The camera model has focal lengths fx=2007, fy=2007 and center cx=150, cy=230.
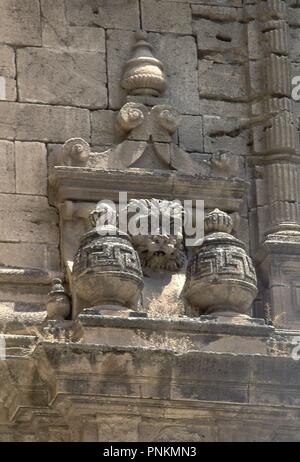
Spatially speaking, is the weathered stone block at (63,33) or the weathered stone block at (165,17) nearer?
the weathered stone block at (63,33)

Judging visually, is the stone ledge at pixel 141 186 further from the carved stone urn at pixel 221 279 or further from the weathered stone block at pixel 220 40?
the weathered stone block at pixel 220 40

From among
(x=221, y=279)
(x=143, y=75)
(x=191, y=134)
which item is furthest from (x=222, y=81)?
(x=221, y=279)

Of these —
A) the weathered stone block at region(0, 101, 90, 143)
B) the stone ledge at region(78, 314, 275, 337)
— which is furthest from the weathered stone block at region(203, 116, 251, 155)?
the stone ledge at region(78, 314, 275, 337)

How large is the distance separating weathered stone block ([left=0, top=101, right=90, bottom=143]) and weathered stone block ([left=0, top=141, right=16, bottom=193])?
84 millimetres

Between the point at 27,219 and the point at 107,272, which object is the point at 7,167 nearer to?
the point at 27,219

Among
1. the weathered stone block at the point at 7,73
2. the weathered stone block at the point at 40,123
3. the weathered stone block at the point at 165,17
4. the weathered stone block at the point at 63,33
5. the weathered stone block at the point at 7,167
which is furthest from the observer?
the weathered stone block at the point at 165,17

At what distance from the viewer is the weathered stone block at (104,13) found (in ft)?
52.5

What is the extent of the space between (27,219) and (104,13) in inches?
78.3

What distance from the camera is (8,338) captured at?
14281 millimetres

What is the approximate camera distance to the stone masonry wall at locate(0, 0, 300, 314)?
15258 mm

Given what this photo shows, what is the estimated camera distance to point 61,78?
51.6 feet

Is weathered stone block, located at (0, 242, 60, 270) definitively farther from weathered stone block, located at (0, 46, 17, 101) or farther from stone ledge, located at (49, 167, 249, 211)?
weathered stone block, located at (0, 46, 17, 101)

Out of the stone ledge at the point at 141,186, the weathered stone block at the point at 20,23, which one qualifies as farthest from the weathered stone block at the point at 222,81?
the weathered stone block at the point at 20,23

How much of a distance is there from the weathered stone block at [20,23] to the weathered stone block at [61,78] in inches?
4.1
